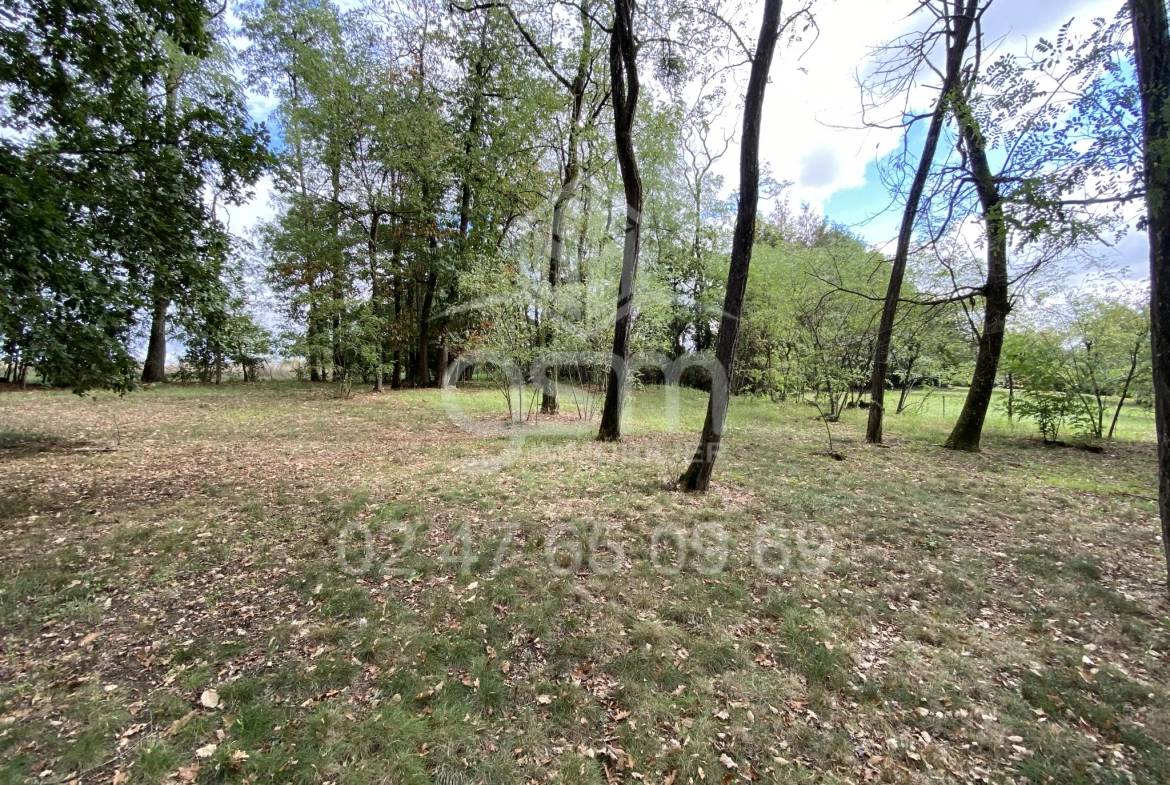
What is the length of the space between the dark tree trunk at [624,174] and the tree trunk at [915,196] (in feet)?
14.0

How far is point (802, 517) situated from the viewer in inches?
183

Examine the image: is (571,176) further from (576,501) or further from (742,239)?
(576,501)

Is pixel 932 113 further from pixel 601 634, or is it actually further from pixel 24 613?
pixel 24 613

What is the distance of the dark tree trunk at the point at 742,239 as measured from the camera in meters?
4.68

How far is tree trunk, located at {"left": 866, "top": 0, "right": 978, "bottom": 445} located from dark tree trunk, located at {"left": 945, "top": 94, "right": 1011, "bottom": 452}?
1.90 feet

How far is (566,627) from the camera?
286cm

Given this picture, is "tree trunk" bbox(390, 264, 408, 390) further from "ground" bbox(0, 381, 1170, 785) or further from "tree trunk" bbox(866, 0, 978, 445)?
"tree trunk" bbox(866, 0, 978, 445)

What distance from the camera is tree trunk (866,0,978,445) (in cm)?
692

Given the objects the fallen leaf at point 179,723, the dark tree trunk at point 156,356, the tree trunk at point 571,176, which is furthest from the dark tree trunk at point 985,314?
the dark tree trunk at point 156,356

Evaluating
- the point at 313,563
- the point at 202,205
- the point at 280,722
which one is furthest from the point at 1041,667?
the point at 202,205

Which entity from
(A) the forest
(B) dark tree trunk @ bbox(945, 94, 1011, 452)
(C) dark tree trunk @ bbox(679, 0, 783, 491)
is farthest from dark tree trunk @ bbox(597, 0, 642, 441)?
(B) dark tree trunk @ bbox(945, 94, 1011, 452)

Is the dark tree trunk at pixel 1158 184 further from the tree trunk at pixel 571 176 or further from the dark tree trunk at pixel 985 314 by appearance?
the tree trunk at pixel 571 176

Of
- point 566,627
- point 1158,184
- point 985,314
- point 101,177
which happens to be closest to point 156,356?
point 101,177

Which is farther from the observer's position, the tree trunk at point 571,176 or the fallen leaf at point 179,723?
the tree trunk at point 571,176
